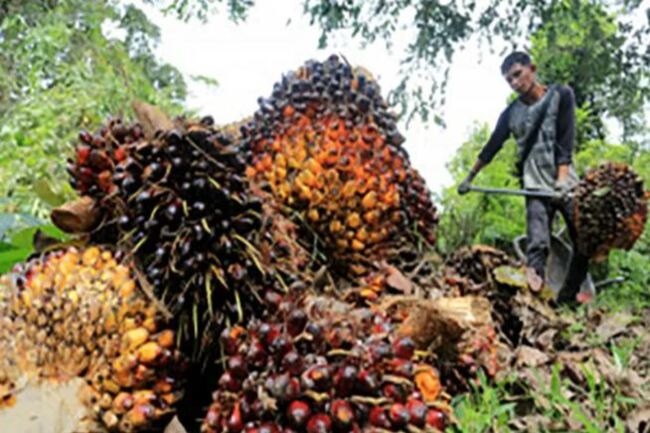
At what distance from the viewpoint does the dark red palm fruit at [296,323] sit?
82 cm

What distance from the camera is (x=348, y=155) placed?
1.29 m

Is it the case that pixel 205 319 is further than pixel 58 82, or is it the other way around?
pixel 58 82

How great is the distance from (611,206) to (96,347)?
218 centimetres

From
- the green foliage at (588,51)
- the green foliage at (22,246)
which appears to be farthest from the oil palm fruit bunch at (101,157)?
the green foliage at (588,51)

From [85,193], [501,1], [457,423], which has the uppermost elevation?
[501,1]

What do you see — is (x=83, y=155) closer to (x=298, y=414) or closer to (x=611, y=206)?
(x=298, y=414)

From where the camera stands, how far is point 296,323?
0.82m

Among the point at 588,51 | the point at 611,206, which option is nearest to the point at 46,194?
the point at 611,206

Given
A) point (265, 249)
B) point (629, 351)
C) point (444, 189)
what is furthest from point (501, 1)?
point (265, 249)

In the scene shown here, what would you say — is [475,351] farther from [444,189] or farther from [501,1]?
[444,189]

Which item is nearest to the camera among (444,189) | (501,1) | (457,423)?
(457,423)

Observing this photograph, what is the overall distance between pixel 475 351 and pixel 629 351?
41cm

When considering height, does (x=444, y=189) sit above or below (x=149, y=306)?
above

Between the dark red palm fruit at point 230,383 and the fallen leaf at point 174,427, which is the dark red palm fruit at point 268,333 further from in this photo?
the fallen leaf at point 174,427
